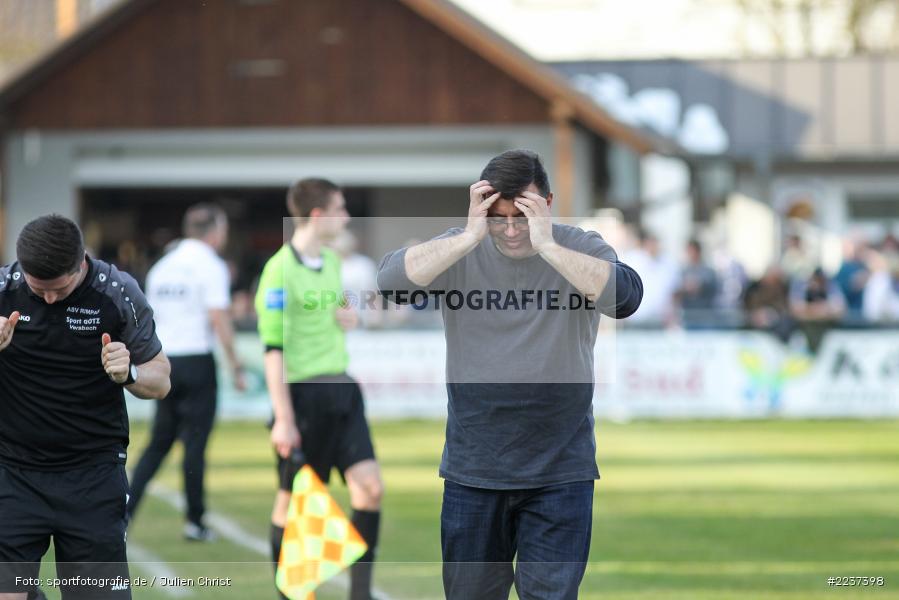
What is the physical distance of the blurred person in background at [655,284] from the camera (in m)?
20.7

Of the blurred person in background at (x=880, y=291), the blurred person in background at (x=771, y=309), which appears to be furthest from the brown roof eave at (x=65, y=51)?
the blurred person in background at (x=880, y=291)

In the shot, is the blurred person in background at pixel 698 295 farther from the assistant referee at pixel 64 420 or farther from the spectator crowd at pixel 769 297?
the assistant referee at pixel 64 420

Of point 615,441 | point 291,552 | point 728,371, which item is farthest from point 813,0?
point 291,552

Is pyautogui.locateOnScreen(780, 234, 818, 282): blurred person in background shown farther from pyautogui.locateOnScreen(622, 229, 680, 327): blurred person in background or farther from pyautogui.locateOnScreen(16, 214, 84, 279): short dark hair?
pyautogui.locateOnScreen(16, 214, 84, 279): short dark hair

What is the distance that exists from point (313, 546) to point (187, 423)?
3662mm

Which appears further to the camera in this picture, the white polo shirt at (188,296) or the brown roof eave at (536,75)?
the brown roof eave at (536,75)

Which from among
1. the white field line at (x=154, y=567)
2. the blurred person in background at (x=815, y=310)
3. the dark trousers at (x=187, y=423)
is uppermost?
the blurred person in background at (x=815, y=310)

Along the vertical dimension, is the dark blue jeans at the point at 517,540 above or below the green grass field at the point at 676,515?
above

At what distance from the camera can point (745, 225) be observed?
33.9 metres

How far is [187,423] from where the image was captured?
1109 cm

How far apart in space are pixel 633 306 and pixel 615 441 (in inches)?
484

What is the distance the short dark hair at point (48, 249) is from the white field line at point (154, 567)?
3440 millimetres

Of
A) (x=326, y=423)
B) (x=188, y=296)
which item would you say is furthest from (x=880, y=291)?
(x=326, y=423)

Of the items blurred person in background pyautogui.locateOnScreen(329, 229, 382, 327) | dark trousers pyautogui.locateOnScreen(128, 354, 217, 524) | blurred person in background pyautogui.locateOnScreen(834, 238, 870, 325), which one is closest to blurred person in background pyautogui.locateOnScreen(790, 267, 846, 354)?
blurred person in background pyautogui.locateOnScreen(834, 238, 870, 325)
